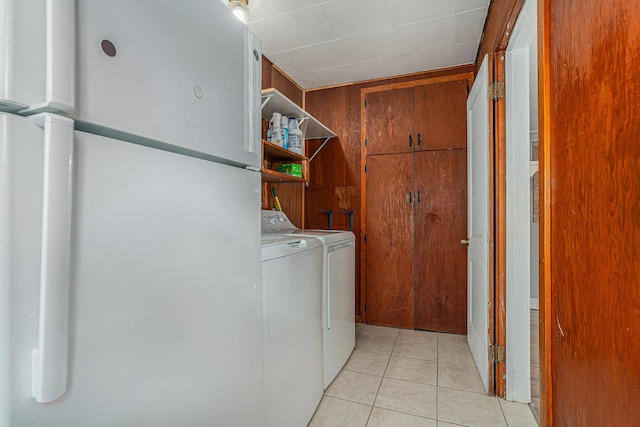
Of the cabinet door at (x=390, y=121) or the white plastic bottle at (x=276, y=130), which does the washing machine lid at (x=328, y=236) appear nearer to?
the white plastic bottle at (x=276, y=130)

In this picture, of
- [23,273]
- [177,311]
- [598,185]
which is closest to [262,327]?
[177,311]

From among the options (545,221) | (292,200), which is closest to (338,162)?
(292,200)

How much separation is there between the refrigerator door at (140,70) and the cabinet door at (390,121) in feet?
6.82

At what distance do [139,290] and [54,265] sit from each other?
193mm

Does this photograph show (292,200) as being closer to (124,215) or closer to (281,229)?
(281,229)

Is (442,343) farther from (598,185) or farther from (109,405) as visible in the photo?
(109,405)

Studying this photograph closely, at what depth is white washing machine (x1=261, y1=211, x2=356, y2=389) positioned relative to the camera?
6.24 ft

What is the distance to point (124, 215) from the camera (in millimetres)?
655

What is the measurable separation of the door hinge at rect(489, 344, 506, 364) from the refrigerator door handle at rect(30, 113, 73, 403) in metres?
2.09

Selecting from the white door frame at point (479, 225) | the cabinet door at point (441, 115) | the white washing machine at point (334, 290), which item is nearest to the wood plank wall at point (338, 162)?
the cabinet door at point (441, 115)

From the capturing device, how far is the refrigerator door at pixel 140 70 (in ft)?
1.66

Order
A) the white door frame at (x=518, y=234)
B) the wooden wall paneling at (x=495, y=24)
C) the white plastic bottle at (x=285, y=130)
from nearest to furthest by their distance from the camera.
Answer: the wooden wall paneling at (x=495, y=24) < the white door frame at (x=518, y=234) < the white plastic bottle at (x=285, y=130)

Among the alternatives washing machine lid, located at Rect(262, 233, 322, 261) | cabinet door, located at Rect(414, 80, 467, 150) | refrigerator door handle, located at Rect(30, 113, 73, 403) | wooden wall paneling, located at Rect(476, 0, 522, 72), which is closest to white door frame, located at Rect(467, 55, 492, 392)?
wooden wall paneling, located at Rect(476, 0, 522, 72)

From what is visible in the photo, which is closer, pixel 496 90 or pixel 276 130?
pixel 496 90
